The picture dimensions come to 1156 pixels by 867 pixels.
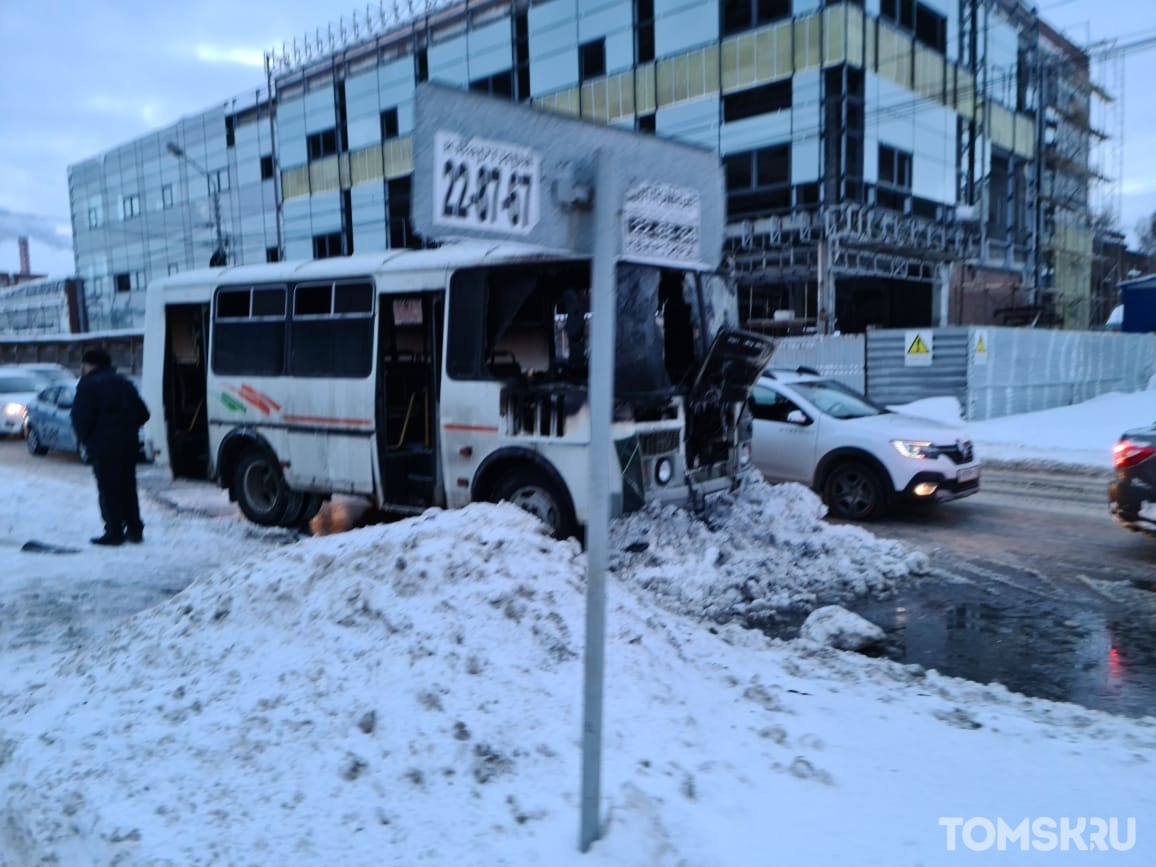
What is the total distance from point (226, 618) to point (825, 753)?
9.98 feet

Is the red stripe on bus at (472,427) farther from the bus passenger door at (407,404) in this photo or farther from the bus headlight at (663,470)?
the bus headlight at (663,470)

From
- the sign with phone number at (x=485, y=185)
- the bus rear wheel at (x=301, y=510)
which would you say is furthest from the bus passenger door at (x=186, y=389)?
the sign with phone number at (x=485, y=185)

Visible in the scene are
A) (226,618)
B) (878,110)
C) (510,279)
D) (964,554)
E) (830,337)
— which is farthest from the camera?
(878,110)

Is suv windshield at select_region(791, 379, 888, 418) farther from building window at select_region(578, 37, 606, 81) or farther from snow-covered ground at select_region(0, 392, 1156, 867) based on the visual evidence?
building window at select_region(578, 37, 606, 81)

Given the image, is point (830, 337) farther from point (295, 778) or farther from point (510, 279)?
point (295, 778)

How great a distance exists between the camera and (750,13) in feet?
91.0

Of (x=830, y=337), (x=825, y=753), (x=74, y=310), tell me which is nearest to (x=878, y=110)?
(x=830, y=337)

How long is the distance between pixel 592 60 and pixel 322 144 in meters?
15.7

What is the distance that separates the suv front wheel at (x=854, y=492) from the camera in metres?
9.95

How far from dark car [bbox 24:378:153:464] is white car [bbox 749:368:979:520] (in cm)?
1137

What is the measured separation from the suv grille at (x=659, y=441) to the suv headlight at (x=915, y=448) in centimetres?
325

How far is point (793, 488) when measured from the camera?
879 centimetres

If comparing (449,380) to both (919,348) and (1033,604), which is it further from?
(919,348)

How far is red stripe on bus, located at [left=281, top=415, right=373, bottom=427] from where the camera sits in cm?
896
